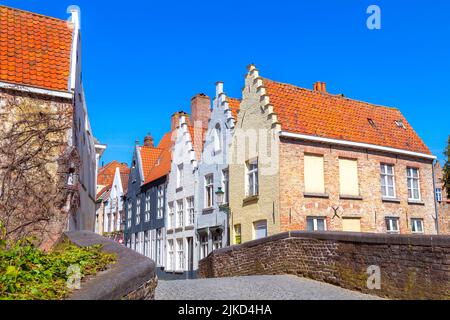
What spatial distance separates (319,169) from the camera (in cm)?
2100

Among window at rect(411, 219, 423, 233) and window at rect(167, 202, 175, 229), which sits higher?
window at rect(167, 202, 175, 229)

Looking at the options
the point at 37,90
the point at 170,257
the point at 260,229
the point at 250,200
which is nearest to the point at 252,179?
the point at 250,200

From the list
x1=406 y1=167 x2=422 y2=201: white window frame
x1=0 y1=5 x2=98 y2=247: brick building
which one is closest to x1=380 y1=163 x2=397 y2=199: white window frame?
x1=406 y1=167 x2=422 y2=201: white window frame

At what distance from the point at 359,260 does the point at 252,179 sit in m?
11.5

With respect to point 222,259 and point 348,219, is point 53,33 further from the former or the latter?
point 348,219

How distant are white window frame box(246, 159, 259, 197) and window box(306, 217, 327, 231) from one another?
2528 mm

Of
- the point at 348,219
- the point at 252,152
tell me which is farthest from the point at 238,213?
the point at 348,219

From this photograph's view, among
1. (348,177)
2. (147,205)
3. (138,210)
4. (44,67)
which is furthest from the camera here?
(138,210)

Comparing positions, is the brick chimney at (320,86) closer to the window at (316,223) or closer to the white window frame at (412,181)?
the white window frame at (412,181)

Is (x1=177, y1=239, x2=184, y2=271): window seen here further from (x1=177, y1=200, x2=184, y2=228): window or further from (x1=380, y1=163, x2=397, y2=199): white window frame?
(x1=380, y1=163, x2=397, y2=199): white window frame

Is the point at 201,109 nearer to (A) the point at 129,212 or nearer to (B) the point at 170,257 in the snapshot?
(B) the point at 170,257

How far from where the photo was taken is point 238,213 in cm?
2252

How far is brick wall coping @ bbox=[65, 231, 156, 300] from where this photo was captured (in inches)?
208

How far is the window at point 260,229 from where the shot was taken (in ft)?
67.2
